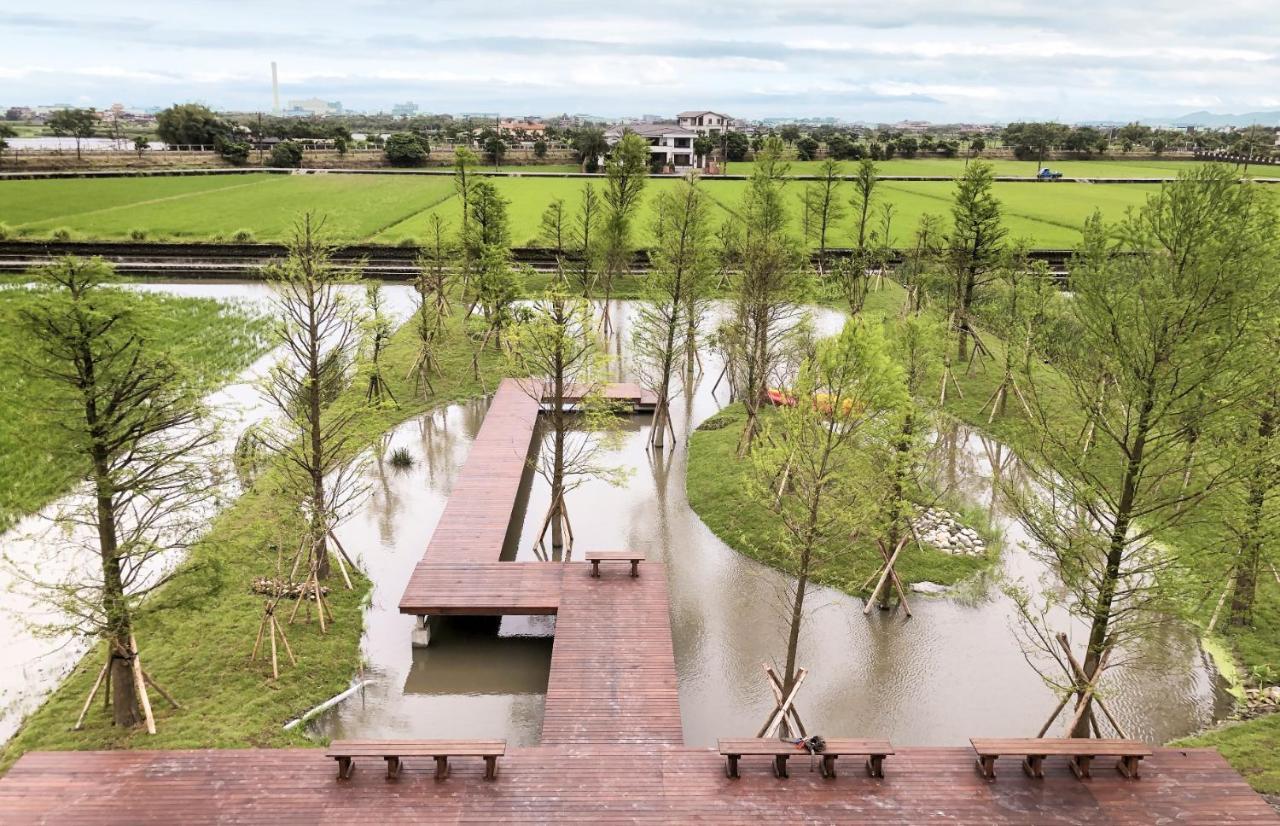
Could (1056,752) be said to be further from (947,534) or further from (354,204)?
(354,204)

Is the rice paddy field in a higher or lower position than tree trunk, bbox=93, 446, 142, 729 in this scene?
higher

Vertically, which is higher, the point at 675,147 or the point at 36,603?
the point at 675,147

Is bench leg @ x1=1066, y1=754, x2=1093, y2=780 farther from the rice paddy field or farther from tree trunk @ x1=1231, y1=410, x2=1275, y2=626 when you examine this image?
→ the rice paddy field

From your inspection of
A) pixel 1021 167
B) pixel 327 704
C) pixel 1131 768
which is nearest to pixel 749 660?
pixel 1131 768

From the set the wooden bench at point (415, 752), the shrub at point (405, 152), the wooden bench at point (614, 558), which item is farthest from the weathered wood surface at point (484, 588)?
the shrub at point (405, 152)

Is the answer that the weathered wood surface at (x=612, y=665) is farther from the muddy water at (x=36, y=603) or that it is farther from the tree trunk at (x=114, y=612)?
the muddy water at (x=36, y=603)

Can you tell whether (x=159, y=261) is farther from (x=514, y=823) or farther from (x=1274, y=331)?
(x=1274, y=331)

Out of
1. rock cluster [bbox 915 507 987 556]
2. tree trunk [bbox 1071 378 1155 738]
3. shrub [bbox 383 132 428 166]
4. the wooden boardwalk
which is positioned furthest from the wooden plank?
shrub [bbox 383 132 428 166]
